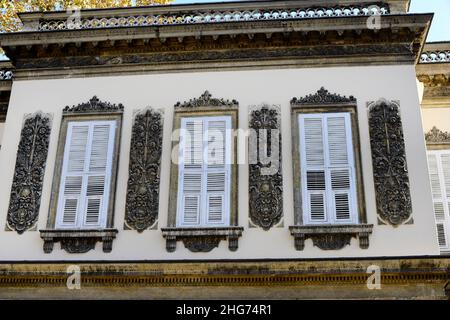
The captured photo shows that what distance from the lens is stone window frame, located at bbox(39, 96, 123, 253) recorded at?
1088 cm

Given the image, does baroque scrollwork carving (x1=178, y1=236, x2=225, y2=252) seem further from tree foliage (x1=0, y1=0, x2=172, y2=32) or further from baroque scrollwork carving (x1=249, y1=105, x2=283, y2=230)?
tree foliage (x1=0, y1=0, x2=172, y2=32)

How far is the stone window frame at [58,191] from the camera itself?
10.9 metres

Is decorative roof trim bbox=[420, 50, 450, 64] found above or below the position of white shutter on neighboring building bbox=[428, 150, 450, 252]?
above

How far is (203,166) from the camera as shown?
11.3 metres

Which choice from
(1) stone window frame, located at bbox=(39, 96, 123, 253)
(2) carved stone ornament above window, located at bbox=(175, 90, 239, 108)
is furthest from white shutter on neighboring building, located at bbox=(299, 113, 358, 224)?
(1) stone window frame, located at bbox=(39, 96, 123, 253)

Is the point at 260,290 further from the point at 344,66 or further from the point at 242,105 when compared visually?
the point at 344,66

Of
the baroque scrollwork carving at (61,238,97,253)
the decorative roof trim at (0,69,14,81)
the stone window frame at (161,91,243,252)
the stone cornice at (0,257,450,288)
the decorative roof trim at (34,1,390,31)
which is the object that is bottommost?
the stone cornice at (0,257,450,288)

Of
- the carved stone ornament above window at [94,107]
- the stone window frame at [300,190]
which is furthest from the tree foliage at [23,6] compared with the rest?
the stone window frame at [300,190]

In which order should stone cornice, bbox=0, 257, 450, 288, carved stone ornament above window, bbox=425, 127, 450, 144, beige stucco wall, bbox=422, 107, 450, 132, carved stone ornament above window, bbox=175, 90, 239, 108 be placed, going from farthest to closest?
1. beige stucco wall, bbox=422, 107, 450, 132
2. carved stone ornament above window, bbox=425, 127, 450, 144
3. carved stone ornament above window, bbox=175, 90, 239, 108
4. stone cornice, bbox=0, 257, 450, 288

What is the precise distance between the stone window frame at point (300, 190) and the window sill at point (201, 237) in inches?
39.8

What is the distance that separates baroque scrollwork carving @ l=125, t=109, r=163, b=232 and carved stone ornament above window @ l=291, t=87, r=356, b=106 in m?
2.66

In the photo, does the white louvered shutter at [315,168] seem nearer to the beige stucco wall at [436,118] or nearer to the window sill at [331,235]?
the window sill at [331,235]
